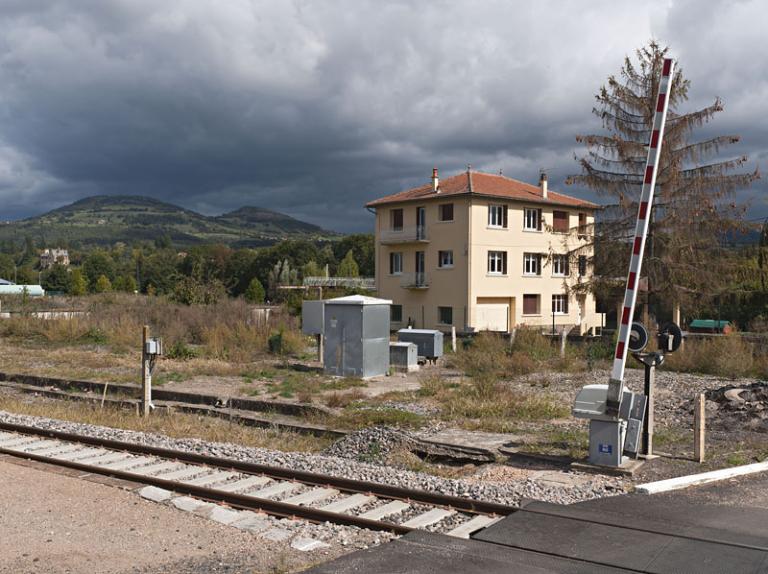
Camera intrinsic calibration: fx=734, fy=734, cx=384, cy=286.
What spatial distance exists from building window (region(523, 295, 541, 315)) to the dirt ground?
146ft

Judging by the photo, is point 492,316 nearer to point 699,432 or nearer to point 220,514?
point 699,432

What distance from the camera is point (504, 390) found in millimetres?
16859

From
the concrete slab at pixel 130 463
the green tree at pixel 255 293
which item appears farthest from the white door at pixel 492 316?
the concrete slab at pixel 130 463

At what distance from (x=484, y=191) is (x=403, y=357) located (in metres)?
27.6

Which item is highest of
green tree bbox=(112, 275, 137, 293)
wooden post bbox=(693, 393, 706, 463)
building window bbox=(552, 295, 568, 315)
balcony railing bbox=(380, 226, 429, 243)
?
balcony railing bbox=(380, 226, 429, 243)

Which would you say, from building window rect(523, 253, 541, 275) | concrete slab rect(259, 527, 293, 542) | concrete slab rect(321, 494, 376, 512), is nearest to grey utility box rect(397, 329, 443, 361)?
concrete slab rect(321, 494, 376, 512)

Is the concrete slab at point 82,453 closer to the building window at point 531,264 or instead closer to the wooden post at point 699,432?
the wooden post at point 699,432

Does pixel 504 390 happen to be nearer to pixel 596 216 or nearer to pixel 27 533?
pixel 27 533

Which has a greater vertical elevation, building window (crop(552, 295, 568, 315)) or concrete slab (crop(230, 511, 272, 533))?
building window (crop(552, 295, 568, 315))

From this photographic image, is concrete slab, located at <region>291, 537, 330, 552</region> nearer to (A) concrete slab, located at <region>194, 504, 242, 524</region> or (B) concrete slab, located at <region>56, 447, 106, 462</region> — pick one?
(A) concrete slab, located at <region>194, 504, 242, 524</region>

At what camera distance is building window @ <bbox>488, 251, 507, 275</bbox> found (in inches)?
1933

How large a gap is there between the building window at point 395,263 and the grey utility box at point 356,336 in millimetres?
31658

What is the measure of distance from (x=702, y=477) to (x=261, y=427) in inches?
316

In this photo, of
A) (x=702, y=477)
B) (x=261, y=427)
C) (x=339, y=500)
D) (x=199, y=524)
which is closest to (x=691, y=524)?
(x=702, y=477)
